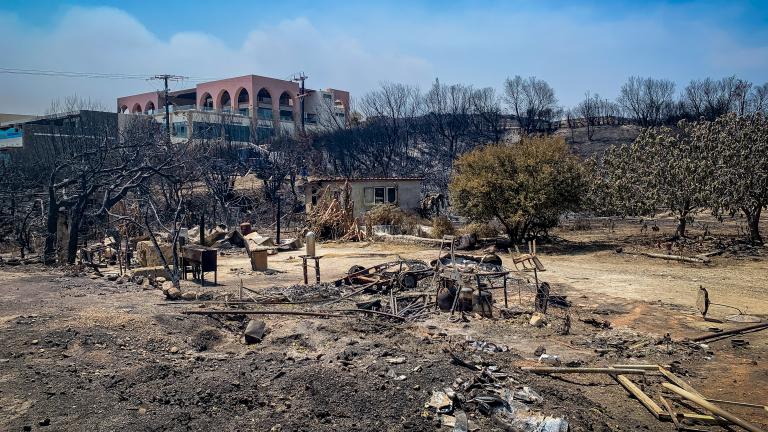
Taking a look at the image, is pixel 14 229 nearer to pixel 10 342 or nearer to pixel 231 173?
pixel 231 173

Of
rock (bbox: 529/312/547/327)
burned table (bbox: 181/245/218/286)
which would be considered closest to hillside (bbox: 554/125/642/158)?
burned table (bbox: 181/245/218/286)

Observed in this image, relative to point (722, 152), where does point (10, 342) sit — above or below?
below

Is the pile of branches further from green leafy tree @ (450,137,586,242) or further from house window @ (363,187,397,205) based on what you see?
green leafy tree @ (450,137,586,242)

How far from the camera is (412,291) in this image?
13273 millimetres

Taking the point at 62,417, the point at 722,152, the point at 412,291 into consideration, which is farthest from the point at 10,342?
the point at 722,152

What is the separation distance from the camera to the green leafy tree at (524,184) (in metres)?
22.9

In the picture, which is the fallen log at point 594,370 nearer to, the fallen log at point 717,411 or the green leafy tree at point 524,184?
the fallen log at point 717,411

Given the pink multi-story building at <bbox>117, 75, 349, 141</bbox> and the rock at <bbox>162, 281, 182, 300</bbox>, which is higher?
the pink multi-story building at <bbox>117, 75, 349, 141</bbox>

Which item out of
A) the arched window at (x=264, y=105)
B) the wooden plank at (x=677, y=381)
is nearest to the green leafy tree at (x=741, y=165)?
the wooden plank at (x=677, y=381)

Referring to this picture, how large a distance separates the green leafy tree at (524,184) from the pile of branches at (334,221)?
6328 mm

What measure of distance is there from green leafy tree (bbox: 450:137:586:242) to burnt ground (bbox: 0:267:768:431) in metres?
11.6

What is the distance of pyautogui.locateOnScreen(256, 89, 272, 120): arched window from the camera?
59.3 metres

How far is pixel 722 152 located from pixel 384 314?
54.4ft

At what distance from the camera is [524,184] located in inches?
903
